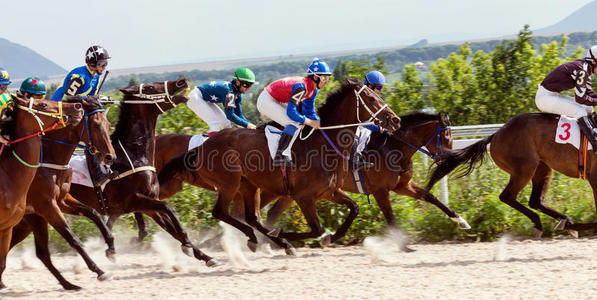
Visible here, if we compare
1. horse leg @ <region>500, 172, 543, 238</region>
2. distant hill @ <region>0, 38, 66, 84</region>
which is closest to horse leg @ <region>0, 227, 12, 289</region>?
horse leg @ <region>500, 172, 543, 238</region>

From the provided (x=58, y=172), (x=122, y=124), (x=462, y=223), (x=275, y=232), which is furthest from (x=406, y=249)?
(x=58, y=172)

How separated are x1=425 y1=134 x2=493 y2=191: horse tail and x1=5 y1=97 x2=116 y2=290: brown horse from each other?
3859 mm

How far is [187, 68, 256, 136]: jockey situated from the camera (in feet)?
26.1

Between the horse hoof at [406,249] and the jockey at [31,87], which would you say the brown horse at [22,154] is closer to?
the jockey at [31,87]

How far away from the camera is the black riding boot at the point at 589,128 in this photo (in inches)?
289

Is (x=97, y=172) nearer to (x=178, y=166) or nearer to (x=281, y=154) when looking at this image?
(x=178, y=166)

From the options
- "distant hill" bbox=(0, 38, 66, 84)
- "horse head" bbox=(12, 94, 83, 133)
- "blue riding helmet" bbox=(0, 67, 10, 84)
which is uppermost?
"blue riding helmet" bbox=(0, 67, 10, 84)

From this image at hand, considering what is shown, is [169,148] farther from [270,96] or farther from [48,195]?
[48,195]

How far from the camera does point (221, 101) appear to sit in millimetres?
8242

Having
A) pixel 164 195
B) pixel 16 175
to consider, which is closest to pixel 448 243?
pixel 164 195

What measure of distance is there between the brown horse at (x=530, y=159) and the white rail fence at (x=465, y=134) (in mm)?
515

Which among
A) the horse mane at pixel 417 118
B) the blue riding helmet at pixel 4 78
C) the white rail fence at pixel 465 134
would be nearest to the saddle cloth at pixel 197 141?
the blue riding helmet at pixel 4 78

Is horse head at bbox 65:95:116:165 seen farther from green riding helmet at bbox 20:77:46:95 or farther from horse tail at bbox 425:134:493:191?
horse tail at bbox 425:134:493:191

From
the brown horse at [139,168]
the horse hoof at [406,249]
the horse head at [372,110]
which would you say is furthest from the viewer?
the horse hoof at [406,249]
